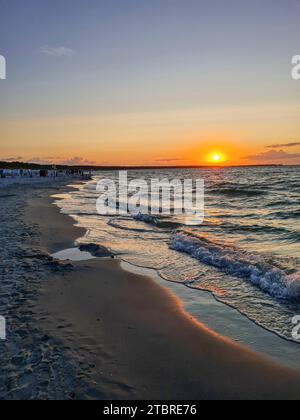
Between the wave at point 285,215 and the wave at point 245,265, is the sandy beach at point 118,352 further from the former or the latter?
the wave at point 285,215

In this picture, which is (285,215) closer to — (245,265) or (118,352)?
(245,265)

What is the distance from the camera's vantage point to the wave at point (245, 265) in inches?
302

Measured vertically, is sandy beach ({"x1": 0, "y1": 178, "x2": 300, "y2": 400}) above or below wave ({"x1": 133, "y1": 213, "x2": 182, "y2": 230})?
below

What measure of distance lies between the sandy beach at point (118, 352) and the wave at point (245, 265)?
7.51 ft

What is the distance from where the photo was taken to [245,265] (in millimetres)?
9484

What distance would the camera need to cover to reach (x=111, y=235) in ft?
47.9

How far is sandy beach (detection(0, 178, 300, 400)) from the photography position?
4004 millimetres

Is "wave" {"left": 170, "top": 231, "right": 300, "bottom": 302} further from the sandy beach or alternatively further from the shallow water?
the sandy beach

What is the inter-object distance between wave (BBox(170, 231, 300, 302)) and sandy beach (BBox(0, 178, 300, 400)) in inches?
90.1

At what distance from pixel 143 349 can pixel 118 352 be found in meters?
0.37

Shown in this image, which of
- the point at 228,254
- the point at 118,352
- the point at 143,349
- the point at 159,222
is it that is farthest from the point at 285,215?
the point at 118,352

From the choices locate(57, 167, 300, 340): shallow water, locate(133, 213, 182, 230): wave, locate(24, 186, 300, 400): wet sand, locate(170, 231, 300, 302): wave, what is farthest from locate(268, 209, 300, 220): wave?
locate(24, 186, 300, 400): wet sand

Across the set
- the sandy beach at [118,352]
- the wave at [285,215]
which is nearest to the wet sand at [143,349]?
the sandy beach at [118,352]
